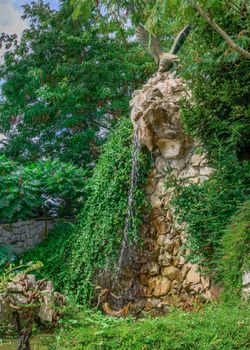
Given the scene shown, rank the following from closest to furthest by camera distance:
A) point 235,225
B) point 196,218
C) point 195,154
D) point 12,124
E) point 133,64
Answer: point 235,225 < point 196,218 < point 195,154 < point 133,64 < point 12,124

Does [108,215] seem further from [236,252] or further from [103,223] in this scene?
[236,252]

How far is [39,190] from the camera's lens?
6.81m

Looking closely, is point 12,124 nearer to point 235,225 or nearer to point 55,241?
point 55,241

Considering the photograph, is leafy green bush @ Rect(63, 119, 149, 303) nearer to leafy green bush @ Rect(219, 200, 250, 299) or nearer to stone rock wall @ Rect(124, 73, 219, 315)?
stone rock wall @ Rect(124, 73, 219, 315)

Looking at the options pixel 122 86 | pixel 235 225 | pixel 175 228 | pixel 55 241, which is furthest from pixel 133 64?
pixel 235 225

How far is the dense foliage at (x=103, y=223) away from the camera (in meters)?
5.38

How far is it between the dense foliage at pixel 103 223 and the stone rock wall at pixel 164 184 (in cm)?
19

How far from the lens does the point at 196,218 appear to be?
4570 millimetres

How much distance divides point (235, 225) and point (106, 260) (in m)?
1.97

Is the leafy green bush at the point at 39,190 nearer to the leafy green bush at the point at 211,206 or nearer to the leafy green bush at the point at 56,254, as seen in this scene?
the leafy green bush at the point at 56,254

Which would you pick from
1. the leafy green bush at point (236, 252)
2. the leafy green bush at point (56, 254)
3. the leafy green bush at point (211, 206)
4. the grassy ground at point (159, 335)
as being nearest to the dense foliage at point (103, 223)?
the leafy green bush at point (56, 254)

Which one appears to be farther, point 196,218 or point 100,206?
point 100,206

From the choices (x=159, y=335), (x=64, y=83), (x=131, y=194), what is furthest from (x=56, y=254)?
(x=159, y=335)

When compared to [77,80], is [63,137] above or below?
below
